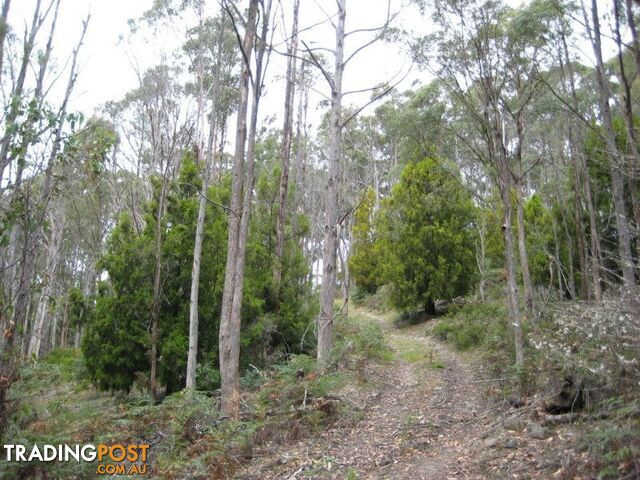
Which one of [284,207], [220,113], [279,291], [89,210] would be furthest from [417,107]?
Answer: [89,210]

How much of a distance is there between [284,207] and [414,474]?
1041 centimetres

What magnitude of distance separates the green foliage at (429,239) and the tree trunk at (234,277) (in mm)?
9561

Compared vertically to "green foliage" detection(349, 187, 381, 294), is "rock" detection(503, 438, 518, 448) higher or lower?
lower

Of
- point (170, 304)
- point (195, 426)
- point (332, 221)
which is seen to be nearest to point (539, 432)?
point (195, 426)

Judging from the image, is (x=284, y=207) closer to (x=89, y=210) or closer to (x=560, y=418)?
(x=560, y=418)

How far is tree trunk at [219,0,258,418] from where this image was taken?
291 inches

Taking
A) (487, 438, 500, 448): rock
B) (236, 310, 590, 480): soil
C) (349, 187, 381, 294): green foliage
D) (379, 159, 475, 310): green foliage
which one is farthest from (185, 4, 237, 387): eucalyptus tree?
(349, 187, 381, 294): green foliage

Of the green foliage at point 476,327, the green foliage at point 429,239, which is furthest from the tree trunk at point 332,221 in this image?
the green foliage at point 429,239

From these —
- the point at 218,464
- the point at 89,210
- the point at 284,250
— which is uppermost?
the point at 89,210

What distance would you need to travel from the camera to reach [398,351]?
508 inches

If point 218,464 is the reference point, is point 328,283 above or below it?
above

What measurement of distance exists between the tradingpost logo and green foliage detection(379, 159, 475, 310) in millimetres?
11637

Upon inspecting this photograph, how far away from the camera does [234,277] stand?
7840 millimetres

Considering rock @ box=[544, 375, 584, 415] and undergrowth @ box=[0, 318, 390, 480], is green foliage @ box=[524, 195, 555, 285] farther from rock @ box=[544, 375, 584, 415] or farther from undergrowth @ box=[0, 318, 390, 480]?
rock @ box=[544, 375, 584, 415]
